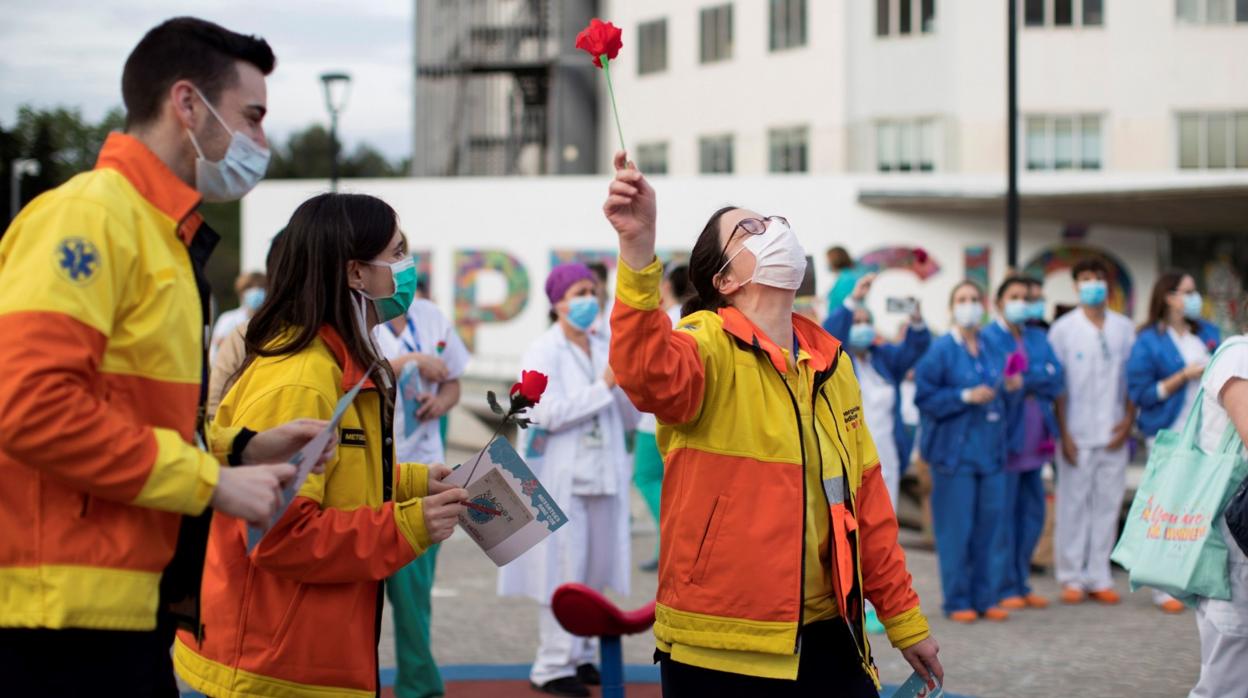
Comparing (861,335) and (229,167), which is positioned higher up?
(229,167)

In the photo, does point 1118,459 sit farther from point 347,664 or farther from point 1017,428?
point 347,664

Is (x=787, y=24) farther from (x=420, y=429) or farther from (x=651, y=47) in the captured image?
(x=420, y=429)

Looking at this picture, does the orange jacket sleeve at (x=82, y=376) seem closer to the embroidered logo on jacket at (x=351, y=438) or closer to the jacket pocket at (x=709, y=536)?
the embroidered logo on jacket at (x=351, y=438)

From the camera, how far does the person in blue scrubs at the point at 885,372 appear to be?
32.6 ft

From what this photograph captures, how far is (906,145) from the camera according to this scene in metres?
31.0

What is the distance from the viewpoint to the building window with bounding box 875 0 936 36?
100 feet

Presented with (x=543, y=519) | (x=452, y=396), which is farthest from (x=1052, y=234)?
(x=543, y=519)

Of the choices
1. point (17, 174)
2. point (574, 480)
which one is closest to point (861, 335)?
point (574, 480)

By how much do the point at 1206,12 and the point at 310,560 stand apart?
30.3 metres

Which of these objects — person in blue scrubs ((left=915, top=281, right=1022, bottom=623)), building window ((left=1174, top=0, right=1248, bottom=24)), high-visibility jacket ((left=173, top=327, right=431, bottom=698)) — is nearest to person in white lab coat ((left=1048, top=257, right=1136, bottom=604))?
person in blue scrubs ((left=915, top=281, right=1022, bottom=623))

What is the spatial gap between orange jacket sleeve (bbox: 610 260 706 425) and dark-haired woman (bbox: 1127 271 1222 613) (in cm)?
717

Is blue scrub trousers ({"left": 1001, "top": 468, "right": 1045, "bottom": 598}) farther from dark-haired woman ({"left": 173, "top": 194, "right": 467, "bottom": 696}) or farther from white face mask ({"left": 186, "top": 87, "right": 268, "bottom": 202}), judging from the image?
white face mask ({"left": 186, "top": 87, "right": 268, "bottom": 202})

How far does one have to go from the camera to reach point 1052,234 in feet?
85.5

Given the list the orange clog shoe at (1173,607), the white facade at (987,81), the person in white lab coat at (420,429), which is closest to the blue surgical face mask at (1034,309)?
the orange clog shoe at (1173,607)
